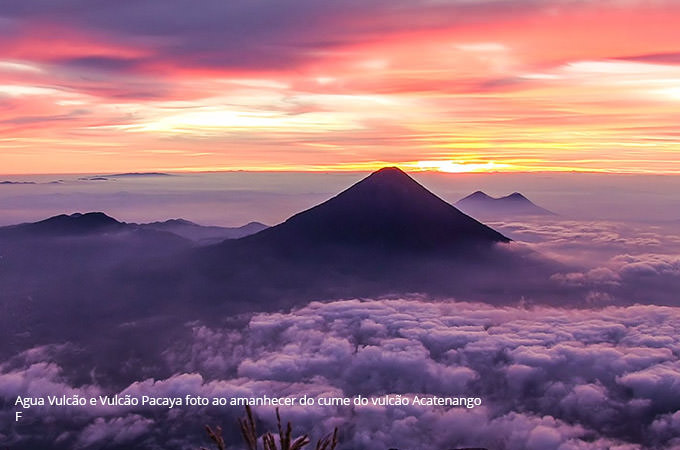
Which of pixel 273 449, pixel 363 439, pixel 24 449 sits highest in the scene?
pixel 273 449

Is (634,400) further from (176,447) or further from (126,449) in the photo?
(126,449)

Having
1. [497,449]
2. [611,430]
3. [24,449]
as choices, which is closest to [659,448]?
[611,430]

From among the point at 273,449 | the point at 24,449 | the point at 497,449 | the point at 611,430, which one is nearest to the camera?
the point at 273,449

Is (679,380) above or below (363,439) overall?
above

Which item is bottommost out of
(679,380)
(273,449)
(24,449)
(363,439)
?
(24,449)

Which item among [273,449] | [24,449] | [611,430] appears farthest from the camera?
[24,449]

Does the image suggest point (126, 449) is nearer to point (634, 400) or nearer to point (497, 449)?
point (497, 449)

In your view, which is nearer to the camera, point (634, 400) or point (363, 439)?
point (363, 439)

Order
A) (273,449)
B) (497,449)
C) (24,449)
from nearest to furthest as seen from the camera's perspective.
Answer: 1. (273,449)
2. (497,449)
3. (24,449)

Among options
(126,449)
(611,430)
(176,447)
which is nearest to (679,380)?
(611,430)
